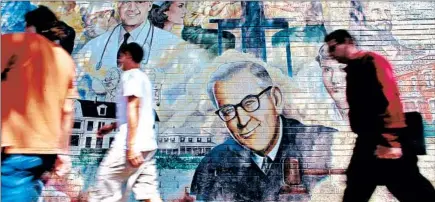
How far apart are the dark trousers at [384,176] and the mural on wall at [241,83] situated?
12 cm

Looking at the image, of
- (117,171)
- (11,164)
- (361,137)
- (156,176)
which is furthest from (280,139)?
(11,164)

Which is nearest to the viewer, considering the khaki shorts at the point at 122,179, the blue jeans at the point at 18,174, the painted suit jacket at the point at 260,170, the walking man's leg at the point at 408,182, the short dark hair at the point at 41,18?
the blue jeans at the point at 18,174

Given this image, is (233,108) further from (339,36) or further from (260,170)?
(339,36)

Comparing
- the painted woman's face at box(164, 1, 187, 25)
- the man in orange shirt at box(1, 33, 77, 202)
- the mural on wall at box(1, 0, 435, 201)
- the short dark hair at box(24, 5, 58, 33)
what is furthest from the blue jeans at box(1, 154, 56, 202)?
the painted woman's face at box(164, 1, 187, 25)

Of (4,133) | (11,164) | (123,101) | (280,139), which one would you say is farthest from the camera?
(280,139)

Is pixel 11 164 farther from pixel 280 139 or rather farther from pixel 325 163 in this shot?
pixel 325 163

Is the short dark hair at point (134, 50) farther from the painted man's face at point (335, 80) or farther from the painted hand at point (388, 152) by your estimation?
the painted hand at point (388, 152)

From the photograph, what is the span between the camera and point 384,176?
438cm

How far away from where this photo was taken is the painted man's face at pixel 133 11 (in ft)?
16.1

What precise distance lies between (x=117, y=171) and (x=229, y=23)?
1745mm

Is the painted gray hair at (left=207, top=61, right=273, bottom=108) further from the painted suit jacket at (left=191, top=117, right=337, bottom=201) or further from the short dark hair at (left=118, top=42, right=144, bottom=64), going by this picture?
the short dark hair at (left=118, top=42, right=144, bottom=64)

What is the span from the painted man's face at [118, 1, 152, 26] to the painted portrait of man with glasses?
88 cm

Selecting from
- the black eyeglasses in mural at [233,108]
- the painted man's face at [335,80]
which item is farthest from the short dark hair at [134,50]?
the painted man's face at [335,80]

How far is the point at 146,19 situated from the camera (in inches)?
194
